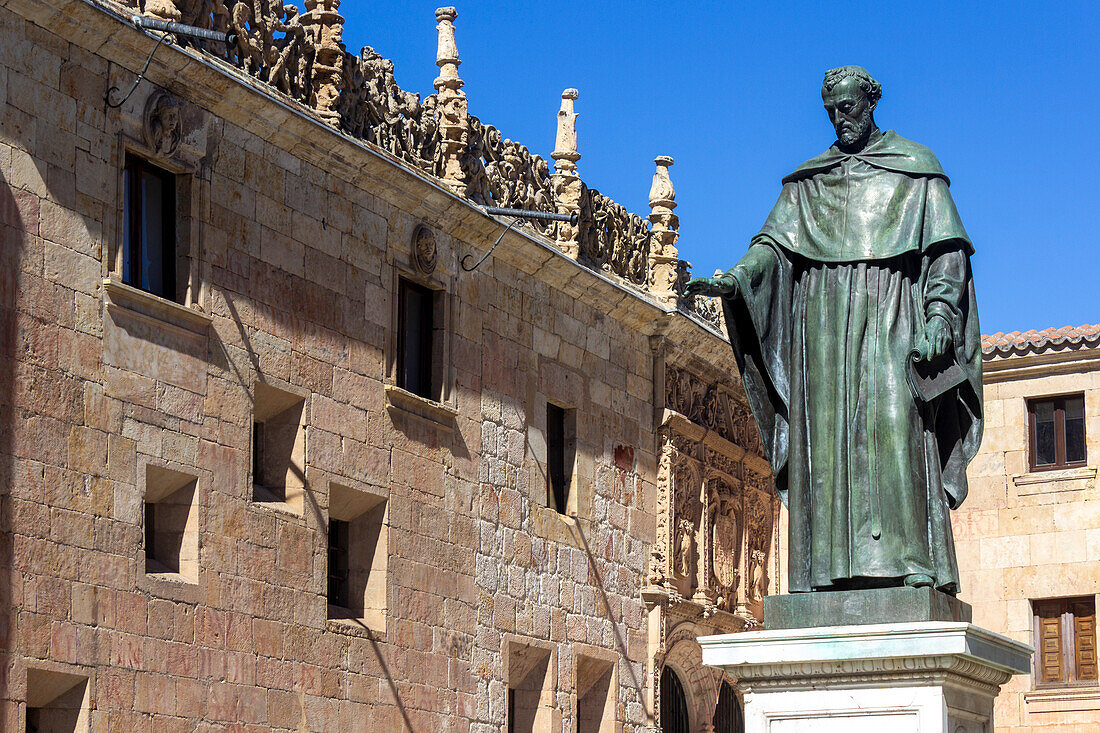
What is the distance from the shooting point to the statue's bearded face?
26.7ft

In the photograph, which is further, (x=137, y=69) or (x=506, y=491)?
(x=506, y=491)

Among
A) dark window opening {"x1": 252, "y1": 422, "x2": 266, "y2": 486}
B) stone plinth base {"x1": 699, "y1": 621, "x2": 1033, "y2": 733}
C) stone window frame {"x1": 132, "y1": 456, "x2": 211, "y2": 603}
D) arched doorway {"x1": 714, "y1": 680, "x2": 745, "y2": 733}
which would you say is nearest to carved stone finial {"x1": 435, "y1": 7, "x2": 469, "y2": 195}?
dark window opening {"x1": 252, "y1": 422, "x2": 266, "y2": 486}

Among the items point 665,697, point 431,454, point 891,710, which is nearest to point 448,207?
point 431,454

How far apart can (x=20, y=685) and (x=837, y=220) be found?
8.54 metres

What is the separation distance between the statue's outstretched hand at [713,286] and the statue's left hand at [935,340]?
2.61 ft

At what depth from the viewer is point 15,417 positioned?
14477 millimetres

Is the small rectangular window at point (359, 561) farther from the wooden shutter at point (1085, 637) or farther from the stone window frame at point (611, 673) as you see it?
the wooden shutter at point (1085, 637)

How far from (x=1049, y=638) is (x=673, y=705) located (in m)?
5.67

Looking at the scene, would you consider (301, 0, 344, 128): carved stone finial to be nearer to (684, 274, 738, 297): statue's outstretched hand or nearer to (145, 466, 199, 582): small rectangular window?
(145, 466, 199, 582): small rectangular window

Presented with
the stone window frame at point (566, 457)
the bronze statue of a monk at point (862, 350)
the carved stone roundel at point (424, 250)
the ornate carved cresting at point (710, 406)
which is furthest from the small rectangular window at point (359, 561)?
the bronze statue of a monk at point (862, 350)

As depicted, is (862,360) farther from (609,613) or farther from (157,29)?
(609,613)

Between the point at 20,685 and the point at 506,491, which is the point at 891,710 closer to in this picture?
the point at 20,685

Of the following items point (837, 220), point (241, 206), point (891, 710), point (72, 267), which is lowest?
point (891, 710)

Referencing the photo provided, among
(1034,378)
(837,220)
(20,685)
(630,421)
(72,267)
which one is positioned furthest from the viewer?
(1034,378)
